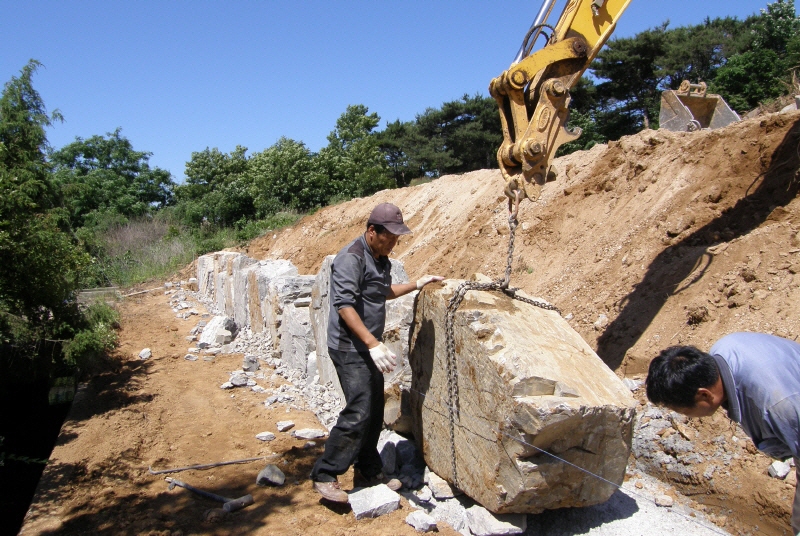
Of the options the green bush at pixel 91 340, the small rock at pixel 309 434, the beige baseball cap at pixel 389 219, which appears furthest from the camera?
the green bush at pixel 91 340

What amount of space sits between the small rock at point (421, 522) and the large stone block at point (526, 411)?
0.28 meters

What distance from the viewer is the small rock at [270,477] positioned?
411 cm

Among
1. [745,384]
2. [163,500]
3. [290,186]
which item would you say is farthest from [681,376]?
[290,186]

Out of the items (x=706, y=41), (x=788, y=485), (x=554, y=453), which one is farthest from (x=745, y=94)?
(x=554, y=453)

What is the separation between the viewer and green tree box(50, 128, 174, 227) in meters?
31.1

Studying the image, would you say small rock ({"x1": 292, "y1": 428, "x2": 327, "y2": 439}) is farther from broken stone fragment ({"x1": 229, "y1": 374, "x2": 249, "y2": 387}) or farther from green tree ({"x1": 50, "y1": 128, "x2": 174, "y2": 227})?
green tree ({"x1": 50, "y1": 128, "x2": 174, "y2": 227})

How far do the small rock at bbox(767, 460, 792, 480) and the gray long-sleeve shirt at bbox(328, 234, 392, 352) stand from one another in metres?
2.66

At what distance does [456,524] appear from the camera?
11.6 ft

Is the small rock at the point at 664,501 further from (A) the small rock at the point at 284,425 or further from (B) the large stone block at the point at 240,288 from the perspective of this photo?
(B) the large stone block at the point at 240,288

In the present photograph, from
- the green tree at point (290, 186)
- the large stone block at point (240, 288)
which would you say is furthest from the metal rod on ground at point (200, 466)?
the green tree at point (290, 186)

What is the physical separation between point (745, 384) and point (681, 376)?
206mm

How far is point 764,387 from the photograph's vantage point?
2014 mm

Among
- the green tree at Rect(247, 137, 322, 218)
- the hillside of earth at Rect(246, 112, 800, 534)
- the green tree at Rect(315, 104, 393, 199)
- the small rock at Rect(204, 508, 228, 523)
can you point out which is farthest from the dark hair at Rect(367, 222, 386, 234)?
the green tree at Rect(247, 137, 322, 218)

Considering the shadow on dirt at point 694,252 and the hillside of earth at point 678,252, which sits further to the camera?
the shadow on dirt at point 694,252
